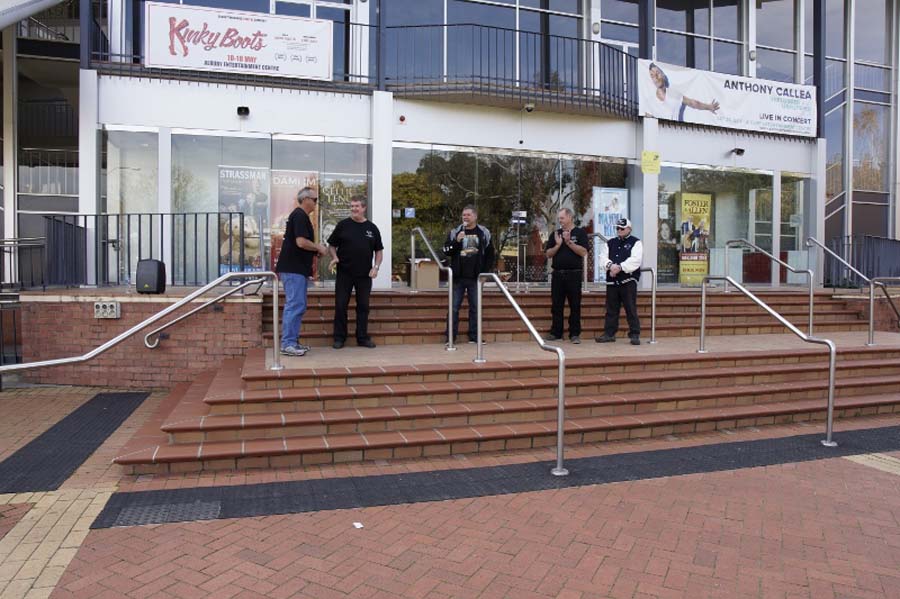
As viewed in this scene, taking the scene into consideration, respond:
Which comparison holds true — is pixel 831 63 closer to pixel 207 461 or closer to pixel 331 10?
pixel 331 10

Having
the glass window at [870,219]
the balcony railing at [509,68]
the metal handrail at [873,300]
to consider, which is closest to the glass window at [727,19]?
the balcony railing at [509,68]

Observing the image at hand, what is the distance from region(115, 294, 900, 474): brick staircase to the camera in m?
5.19

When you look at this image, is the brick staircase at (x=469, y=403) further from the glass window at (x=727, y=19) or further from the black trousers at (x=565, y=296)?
the glass window at (x=727, y=19)

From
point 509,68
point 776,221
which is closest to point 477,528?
point 509,68

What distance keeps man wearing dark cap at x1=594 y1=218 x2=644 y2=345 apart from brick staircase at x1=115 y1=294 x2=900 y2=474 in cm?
57

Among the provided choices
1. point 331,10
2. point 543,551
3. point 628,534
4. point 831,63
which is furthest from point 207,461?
point 831,63

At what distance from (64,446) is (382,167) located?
7.45 metres

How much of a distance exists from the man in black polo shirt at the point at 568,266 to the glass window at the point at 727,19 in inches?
412

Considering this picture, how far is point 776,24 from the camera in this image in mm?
16375

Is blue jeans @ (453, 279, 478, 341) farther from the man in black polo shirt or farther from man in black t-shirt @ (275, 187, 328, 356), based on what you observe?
man in black t-shirt @ (275, 187, 328, 356)

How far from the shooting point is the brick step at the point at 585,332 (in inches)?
316

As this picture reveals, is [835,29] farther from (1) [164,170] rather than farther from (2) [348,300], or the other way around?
(1) [164,170]

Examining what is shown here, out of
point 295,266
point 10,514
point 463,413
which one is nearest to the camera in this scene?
point 10,514

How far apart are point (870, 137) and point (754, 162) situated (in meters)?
4.68
